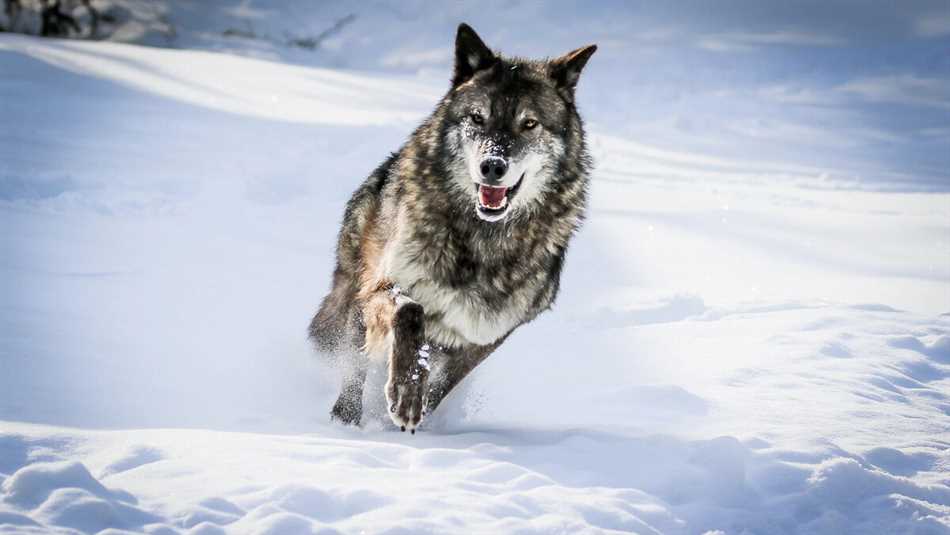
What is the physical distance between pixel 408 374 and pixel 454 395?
84cm

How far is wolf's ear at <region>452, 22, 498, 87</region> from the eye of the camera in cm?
371

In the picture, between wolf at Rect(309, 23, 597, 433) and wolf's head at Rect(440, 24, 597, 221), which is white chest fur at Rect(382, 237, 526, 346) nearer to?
wolf at Rect(309, 23, 597, 433)

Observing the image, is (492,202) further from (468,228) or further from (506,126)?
(506,126)

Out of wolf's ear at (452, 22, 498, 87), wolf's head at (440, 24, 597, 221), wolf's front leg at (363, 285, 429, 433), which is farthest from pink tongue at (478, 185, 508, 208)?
wolf's ear at (452, 22, 498, 87)

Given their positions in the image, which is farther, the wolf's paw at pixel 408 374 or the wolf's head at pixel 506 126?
the wolf's head at pixel 506 126

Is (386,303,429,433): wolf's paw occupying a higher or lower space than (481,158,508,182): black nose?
lower

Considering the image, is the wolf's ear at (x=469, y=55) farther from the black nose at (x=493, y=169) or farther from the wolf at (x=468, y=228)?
the black nose at (x=493, y=169)

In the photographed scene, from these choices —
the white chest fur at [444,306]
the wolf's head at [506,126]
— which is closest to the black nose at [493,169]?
the wolf's head at [506,126]

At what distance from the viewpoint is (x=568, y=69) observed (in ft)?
12.6

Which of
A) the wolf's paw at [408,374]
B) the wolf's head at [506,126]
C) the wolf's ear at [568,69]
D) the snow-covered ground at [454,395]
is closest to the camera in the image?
the snow-covered ground at [454,395]

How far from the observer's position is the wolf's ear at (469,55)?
3.71 metres

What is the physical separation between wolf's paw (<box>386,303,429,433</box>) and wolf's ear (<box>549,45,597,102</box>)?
54.4 inches

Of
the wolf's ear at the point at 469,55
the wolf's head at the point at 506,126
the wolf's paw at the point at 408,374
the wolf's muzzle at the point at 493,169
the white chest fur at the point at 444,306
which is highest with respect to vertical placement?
the wolf's ear at the point at 469,55

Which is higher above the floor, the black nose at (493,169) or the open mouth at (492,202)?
the black nose at (493,169)
